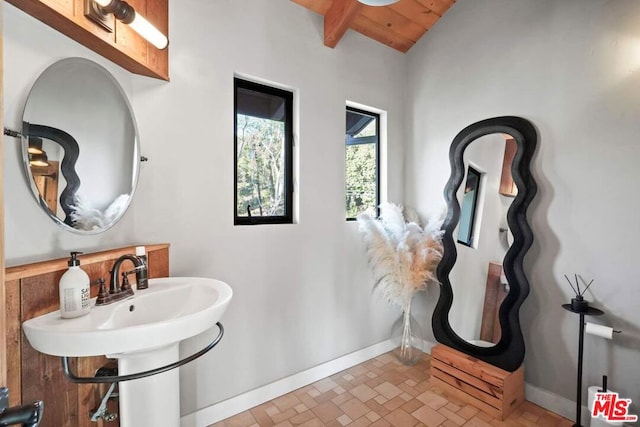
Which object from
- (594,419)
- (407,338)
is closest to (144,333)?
(407,338)

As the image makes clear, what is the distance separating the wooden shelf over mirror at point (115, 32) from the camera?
3.39 ft

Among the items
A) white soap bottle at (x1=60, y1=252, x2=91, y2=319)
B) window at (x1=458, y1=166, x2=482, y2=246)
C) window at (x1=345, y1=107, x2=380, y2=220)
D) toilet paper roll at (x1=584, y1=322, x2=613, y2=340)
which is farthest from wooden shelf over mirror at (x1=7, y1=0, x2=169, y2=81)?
toilet paper roll at (x1=584, y1=322, x2=613, y2=340)

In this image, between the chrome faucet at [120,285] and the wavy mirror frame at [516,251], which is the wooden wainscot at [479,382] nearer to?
the wavy mirror frame at [516,251]

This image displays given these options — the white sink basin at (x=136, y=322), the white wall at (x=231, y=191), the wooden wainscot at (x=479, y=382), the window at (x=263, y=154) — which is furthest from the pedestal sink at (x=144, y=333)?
the wooden wainscot at (x=479, y=382)

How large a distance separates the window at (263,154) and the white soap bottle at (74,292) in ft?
3.03

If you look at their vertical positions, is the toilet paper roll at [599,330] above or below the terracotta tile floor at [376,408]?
above

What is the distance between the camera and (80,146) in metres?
1.23

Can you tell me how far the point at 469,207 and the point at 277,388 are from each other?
6.41 ft

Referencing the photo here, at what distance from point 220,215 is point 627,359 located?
8.21ft

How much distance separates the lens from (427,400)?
2.00 meters

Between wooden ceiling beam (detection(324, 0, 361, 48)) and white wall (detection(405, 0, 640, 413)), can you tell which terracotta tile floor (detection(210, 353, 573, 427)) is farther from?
wooden ceiling beam (detection(324, 0, 361, 48))

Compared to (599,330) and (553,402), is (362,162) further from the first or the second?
(553,402)

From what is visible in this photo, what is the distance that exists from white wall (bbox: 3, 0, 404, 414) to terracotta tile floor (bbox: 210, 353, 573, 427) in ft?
0.58

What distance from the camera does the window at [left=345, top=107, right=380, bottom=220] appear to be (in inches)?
99.9
